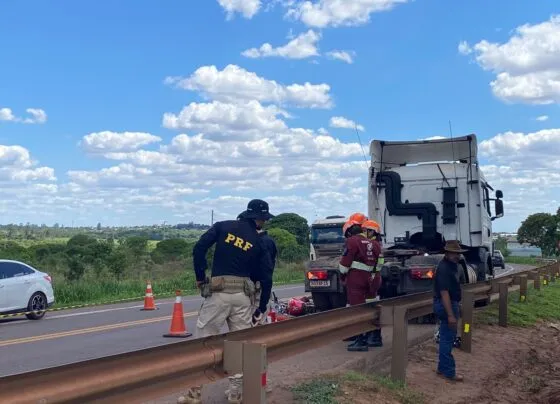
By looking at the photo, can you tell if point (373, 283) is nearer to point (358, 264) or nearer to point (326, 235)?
point (358, 264)

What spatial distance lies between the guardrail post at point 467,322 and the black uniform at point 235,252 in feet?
14.8

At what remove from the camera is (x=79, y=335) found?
13.6 m

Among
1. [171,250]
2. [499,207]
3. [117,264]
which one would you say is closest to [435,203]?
[499,207]

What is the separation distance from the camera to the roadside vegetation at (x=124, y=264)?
→ 83.0ft

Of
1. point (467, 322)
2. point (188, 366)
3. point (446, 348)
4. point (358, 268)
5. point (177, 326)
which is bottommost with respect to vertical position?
point (177, 326)

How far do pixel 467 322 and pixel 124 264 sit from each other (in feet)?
86.6

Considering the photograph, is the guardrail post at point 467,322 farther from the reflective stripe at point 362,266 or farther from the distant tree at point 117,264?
the distant tree at point 117,264

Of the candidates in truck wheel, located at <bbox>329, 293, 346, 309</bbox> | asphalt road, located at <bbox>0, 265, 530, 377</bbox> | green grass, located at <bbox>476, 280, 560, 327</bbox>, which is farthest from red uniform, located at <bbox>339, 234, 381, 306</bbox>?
green grass, located at <bbox>476, 280, 560, 327</bbox>

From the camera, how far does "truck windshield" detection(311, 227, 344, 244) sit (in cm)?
2827

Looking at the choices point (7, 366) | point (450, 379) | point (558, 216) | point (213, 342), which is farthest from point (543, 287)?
point (558, 216)

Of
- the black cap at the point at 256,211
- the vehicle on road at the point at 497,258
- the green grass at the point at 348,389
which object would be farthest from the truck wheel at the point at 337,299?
the vehicle on road at the point at 497,258

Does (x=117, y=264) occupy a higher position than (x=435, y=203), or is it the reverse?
(x=435, y=203)

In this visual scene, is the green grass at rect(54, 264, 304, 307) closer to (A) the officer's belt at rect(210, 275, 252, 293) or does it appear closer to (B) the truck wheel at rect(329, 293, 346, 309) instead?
(B) the truck wheel at rect(329, 293, 346, 309)

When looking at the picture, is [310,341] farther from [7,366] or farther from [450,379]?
[7,366]
